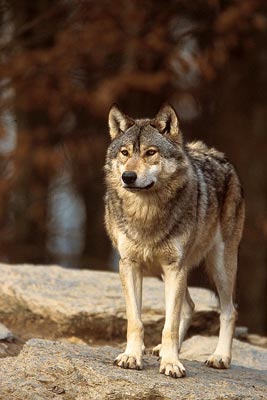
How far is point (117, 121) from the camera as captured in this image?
319 inches

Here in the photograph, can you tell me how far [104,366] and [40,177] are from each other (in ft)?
42.4

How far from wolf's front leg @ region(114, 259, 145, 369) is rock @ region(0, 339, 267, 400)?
114mm

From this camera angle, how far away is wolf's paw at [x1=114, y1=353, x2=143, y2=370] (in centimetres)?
737

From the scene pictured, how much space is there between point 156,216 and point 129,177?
0.63 metres

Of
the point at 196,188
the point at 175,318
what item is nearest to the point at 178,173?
the point at 196,188

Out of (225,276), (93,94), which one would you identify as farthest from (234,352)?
(93,94)

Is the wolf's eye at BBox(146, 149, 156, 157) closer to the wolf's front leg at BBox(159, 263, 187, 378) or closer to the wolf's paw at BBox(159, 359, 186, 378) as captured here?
the wolf's front leg at BBox(159, 263, 187, 378)

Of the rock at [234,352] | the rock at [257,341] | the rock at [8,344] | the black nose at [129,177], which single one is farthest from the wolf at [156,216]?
the rock at [257,341]

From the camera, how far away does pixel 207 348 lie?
988 centimetres

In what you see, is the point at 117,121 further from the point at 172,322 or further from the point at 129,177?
the point at 172,322

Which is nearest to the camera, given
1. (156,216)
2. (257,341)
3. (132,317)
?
(132,317)

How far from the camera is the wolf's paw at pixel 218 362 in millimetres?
8398

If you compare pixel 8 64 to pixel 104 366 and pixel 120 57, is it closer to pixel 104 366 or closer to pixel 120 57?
pixel 120 57

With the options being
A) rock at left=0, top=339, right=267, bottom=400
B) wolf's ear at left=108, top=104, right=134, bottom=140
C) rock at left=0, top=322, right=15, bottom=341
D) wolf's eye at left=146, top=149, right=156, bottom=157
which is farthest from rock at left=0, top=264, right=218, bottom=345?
wolf's eye at left=146, top=149, right=156, bottom=157
